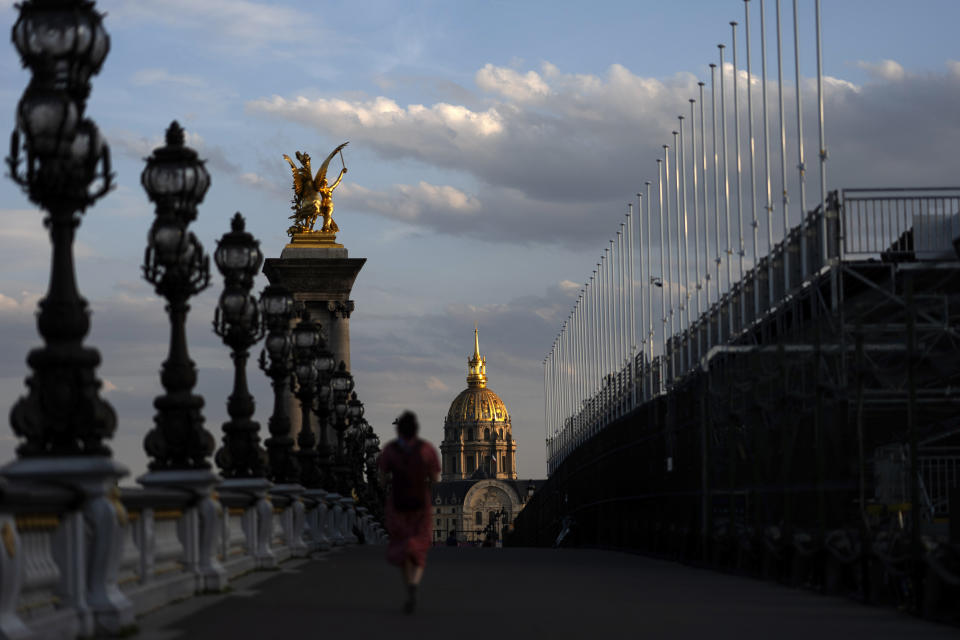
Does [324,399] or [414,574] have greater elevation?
[324,399]

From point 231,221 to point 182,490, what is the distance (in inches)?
257

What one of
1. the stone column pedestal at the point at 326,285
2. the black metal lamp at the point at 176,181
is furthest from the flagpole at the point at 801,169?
the stone column pedestal at the point at 326,285

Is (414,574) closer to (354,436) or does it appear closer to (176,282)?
(176,282)

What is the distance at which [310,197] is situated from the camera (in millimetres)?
81000

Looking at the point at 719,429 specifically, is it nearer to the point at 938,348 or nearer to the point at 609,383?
the point at 938,348

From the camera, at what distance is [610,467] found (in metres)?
57.0

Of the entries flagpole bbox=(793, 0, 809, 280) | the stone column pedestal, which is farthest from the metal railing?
the stone column pedestal

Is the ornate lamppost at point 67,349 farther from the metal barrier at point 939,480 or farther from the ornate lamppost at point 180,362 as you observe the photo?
the metal barrier at point 939,480

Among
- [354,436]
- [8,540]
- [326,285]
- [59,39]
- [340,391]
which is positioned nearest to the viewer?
[8,540]

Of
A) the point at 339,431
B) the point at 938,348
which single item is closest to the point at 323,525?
the point at 339,431

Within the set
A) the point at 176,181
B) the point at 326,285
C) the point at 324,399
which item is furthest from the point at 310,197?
the point at 176,181

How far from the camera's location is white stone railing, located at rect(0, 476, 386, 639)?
1057 cm

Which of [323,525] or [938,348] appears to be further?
[323,525]

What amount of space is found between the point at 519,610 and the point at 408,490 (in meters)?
1.60
